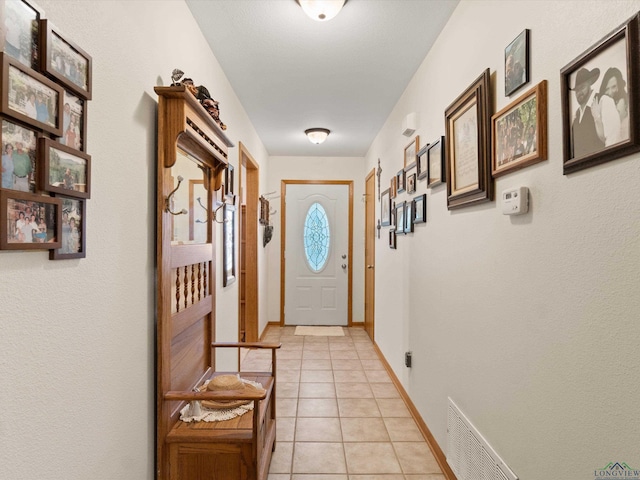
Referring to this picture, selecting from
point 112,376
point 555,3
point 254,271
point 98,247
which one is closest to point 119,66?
point 98,247

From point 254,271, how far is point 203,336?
248cm

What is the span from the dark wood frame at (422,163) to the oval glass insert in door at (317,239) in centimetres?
312

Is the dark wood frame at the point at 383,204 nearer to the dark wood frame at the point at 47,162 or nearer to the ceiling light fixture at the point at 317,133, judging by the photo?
the ceiling light fixture at the point at 317,133

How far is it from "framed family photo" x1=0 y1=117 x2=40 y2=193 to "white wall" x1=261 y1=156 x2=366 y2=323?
189 inches

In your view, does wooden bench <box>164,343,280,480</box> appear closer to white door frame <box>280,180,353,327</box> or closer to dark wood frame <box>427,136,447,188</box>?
dark wood frame <box>427,136,447,188</box>

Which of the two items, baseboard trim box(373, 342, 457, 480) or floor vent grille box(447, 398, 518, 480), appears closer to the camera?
floor vent grille box(447, 398, 518, 480)

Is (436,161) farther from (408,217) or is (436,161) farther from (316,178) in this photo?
(316,178)

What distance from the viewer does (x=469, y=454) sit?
1769 mm

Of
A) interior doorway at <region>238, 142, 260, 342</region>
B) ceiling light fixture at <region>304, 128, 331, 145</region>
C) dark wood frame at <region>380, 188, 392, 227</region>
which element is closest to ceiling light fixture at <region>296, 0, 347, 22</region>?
dark wood frame at <region>380, 188, 392, 227</region>

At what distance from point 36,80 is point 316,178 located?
489cm

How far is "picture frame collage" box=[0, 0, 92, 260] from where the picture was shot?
2.65 ft

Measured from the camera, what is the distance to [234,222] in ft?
10.7

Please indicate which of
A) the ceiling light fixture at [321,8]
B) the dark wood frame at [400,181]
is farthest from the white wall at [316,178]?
the ceiling light fixture at [321,8]

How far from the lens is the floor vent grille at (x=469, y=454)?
1.52m
